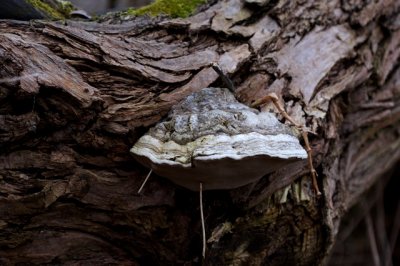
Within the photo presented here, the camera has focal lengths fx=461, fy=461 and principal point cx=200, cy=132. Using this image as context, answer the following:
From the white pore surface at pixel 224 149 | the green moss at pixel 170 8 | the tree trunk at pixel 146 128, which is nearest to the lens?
the white pore surface at pixel 224 149

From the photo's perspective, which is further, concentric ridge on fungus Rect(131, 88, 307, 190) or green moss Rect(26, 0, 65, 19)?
green moss Rect(26, 0, 65, 19)

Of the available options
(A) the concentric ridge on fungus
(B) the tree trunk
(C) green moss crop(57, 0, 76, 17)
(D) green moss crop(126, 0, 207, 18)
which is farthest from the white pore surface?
(C) green moss crop(57, 0, 76, 17)

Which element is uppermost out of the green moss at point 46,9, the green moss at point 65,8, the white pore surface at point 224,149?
the green moss at point 65,8

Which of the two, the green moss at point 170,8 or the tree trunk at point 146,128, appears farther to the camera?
the green moss at point 170,8

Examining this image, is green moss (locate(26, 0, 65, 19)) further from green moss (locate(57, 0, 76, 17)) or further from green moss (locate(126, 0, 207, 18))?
green moss (locate(126, 0, 207, 18))

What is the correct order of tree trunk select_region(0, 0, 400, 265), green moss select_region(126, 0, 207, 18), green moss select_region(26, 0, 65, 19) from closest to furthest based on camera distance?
tree trunk select_region(0, 0, 400, 265) → green moss select_region(26, 0, 65, 19) → green moss select_region(126, 0, 207, 18)

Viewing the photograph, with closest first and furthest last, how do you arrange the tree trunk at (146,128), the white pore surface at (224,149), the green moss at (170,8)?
the white pore surface at (224,149) → the tree trunk at (146,128) → the green moss at (170,8)

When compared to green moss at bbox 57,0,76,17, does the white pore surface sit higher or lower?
lower

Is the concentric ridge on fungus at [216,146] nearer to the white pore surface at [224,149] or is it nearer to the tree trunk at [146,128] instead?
the white pore surface at [224,149]

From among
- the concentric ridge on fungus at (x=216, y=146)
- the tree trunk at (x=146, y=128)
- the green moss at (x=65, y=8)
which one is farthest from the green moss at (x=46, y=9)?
the concentric ridge on fungus at (x=216, y=146)
